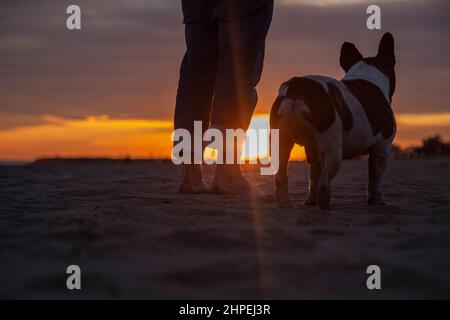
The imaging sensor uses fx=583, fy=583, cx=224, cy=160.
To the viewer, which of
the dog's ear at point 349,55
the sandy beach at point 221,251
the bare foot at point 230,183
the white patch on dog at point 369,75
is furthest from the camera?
the dog's ear at point 349,55

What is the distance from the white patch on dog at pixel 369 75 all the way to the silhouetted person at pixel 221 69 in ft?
2.84

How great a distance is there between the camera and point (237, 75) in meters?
5.24

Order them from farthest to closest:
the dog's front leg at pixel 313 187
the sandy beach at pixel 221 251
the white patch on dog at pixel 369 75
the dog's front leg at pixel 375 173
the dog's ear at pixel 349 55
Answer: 1. the dog's ear at pixel 349 55
2. the white patch on dog at pixel 369 75
3. the dog's front leg at pixel 375 173
4. the dog's front leg at pixel 313 187
5. the sandy beach at pixel 221 251

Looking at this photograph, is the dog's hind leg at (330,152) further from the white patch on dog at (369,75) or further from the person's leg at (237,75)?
the person's leg at (237,75)

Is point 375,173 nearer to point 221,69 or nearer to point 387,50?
point 387,50

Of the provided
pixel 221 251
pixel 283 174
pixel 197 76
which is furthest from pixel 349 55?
pixel 221 251

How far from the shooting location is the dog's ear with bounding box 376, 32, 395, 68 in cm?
550

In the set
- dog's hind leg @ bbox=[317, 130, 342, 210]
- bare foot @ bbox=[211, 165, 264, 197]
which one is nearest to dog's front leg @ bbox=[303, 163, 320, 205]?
dog's hind leg @ bbox=[317, 130, 342, 210]

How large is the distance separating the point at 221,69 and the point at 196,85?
1.38 ft

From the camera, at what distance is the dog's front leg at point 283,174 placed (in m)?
4.25

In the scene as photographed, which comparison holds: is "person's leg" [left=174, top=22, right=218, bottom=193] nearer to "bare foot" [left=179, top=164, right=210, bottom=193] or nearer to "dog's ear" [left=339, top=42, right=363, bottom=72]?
"bare foot" [left=179, top=164, right=210, bottom=193]

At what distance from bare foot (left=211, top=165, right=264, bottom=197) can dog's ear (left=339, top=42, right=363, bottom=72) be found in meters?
1.47

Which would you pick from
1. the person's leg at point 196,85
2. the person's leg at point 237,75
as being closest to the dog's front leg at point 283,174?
the person's leg at point 237,75

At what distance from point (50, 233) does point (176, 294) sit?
4.21 feet
